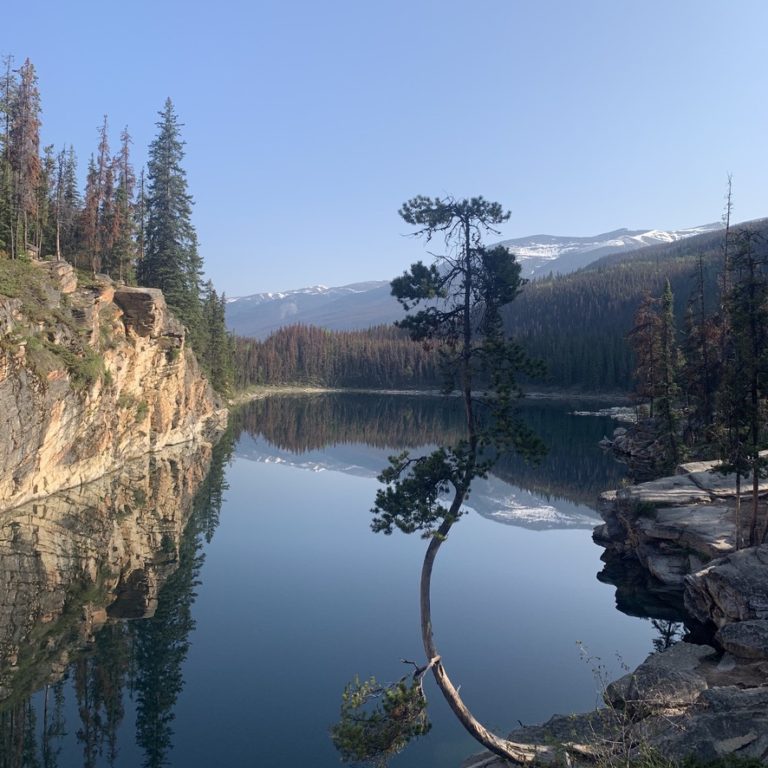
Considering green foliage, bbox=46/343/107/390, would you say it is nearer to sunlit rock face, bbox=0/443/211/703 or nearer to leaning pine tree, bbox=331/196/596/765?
sunlit rock face, bbox=0/443/211/703

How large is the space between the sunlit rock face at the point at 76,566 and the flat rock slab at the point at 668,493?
22.5 metres

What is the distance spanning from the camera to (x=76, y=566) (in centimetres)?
2608

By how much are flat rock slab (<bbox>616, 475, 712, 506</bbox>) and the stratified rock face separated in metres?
30.8

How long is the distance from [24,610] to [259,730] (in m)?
10.8

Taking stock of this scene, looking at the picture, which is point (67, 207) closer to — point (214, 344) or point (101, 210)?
point (101, 210)

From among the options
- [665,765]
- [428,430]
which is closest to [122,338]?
[665,765]

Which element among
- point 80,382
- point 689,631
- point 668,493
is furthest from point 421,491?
point 80,382

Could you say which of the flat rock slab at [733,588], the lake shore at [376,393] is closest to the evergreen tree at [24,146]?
the flat rock slab at [733,588]

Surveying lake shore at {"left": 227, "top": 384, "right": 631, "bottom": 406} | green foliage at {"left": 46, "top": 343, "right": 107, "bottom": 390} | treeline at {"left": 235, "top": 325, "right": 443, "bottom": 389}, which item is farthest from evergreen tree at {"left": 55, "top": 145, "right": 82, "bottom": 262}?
treeline at {"left": 235, "top": 325, "right": 443, "bottom": 389}

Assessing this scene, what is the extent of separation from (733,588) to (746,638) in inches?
90.9

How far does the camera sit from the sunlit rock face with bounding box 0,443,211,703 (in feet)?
62.8

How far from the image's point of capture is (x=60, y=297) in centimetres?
3931

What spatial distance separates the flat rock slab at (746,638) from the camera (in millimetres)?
18000

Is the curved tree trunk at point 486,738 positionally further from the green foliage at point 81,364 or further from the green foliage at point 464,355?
the green foliage at point 81,364
